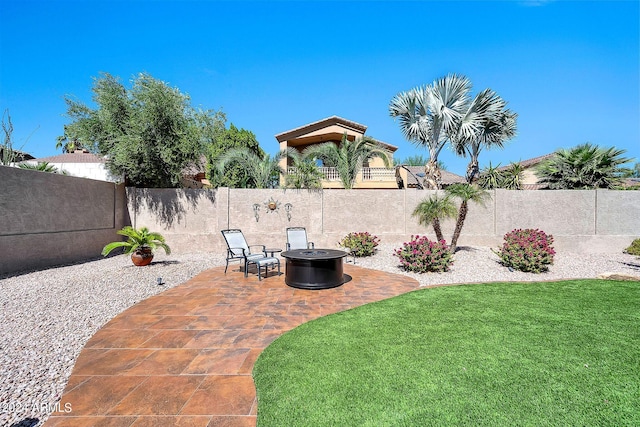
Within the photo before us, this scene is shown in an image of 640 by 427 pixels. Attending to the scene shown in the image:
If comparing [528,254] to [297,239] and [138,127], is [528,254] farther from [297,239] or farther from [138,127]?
[138,127]

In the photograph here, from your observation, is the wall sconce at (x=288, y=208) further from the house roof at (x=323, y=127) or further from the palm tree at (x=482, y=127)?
the house roof at (x=323, y=127)

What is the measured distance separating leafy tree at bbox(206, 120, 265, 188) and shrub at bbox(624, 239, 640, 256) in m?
15.6

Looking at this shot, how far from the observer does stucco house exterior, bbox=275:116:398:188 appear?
1906 centimetres

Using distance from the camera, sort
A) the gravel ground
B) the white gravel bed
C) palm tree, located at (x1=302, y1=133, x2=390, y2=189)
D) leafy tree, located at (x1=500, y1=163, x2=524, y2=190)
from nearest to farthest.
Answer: the white gravel bed
the gravel ground
leafy tree, located at (x1=500, y1=163, x2=524, y2=190)
palm tree, located at (x1=302, y1=133, x2=390, y2=189)

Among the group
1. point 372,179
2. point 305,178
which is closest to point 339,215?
point 305,178

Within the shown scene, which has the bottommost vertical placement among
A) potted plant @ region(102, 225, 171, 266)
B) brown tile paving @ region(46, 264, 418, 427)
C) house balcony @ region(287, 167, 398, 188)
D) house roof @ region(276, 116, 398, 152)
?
brown tile paving @ region(46, 264, 418, 427)

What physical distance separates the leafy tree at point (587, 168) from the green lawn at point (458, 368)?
361 inches

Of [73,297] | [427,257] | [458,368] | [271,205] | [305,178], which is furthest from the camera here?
[305,178]

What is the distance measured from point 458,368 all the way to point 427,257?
17.0 ft

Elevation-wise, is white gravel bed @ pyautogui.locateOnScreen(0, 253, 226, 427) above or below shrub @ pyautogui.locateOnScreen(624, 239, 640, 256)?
below

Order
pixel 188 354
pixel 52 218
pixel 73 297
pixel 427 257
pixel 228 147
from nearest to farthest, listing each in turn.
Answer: pixel 188 354 < pixel 73 297 < pixel 427 257 < pixel 52 218 < pixel 228 147

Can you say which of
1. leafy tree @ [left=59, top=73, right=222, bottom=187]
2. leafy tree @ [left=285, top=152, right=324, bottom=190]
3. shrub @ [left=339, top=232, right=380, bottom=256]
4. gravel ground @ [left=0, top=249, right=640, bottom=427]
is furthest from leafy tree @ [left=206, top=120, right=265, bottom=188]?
shrub @ [left=339, top=232, right=380, bottom=256]

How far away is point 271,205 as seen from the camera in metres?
11.2

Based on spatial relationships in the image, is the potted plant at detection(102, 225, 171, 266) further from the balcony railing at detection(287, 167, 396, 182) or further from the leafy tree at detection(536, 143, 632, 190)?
the leafy tree at detection(536, 143, 632, 190)
